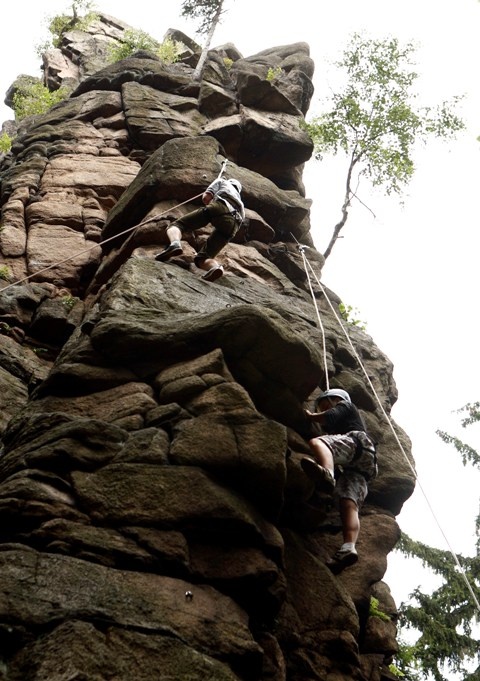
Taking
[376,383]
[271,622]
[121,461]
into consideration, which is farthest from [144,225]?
[271,622]

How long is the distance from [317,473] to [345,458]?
0.99m

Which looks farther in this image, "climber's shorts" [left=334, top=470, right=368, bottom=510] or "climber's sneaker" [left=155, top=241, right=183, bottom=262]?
"climber's sneaker" [left=155, top=241, right=183, bottom=262]

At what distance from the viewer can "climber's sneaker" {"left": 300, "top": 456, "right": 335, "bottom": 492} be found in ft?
21.6

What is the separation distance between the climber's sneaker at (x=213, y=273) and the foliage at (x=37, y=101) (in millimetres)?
12915

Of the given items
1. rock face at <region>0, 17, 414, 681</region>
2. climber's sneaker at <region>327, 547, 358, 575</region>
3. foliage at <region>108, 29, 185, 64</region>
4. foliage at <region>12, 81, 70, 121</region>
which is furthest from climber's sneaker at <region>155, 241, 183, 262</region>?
foliage at <region>108, 29, 185, 64</region>

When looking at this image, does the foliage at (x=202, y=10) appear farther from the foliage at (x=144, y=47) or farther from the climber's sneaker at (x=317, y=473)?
the climber's sneaker at (x=317, y=473)

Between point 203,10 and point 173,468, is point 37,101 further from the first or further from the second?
point 173,468

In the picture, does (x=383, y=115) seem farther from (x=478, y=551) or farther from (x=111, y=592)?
(x=111, y=592)

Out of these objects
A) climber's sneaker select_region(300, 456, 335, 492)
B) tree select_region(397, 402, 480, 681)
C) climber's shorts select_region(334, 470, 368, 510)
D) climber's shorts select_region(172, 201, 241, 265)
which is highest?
climber's shorts select_region(172, 201, 241, 265)

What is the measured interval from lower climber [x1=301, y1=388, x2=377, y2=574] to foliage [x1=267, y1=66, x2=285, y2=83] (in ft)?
44.3

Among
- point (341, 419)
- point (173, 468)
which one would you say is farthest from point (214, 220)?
point (173, 468)

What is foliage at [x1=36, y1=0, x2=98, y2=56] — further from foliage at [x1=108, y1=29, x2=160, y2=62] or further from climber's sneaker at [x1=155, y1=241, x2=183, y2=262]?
climber's sneaker at [x1=155, y1=241, x2=183, y2=262]

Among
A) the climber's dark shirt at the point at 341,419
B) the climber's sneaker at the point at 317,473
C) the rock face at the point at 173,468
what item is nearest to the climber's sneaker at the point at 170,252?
the rock face at the point at 173,468

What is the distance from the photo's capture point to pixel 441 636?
1505 centimetres
